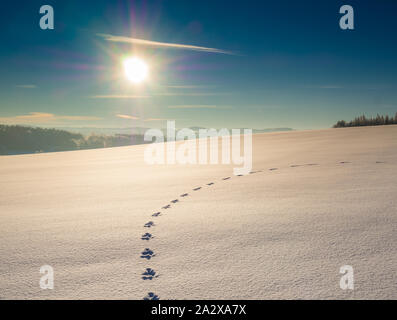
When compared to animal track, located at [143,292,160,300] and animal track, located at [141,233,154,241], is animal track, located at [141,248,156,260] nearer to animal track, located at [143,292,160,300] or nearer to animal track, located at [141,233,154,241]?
animal track, located at [141,233,154,241]

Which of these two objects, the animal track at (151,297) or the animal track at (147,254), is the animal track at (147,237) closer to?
the animal track at (147,254)

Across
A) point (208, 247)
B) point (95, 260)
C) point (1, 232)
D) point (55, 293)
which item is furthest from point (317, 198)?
point (1, 232)

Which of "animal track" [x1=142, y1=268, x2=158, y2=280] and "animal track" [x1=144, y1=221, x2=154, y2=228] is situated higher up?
"animal track" [x1=144, y1=221, x2=154, y2=228]

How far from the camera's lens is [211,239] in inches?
103

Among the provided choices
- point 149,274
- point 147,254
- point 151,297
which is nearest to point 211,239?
point 147,254

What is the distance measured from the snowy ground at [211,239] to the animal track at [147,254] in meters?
0.06

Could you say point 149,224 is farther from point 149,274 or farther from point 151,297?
point 151,297

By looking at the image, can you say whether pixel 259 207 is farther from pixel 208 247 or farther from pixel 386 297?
pixel 386 297

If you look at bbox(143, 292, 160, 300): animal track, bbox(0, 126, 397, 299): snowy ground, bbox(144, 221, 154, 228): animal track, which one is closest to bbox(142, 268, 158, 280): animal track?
bbox(0, 126, 397, 299): snowy ground

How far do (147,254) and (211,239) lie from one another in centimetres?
60

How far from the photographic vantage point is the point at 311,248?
2.35 m

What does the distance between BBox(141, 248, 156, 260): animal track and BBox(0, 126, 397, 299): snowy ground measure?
0.20ft

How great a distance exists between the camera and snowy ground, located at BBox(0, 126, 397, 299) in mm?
1881

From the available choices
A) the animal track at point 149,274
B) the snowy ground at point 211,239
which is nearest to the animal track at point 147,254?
the snowy ground at point 211,239
